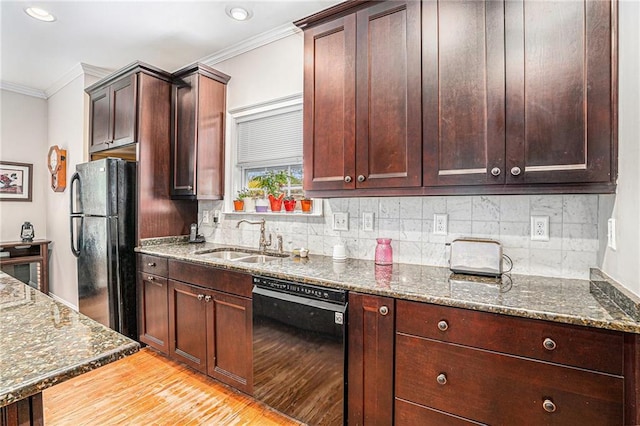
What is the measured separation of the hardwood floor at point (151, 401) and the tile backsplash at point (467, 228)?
1133 millimetres

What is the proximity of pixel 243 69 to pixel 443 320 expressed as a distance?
107 inches

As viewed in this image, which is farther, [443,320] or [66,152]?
[66,152]

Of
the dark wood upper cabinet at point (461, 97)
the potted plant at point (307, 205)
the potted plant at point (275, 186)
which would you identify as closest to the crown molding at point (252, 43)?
the dark wood upper cabinet at point (461, 97)

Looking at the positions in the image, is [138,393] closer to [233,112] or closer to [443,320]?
[443,320]

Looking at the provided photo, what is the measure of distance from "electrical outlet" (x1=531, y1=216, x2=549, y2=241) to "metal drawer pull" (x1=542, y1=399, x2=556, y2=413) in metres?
0.84

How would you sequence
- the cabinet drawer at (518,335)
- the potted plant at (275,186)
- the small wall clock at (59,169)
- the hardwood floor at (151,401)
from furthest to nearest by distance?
the small wall clock at (59,169) → the potted plant at (275,186) → the hardwood floor at (151,401) → the cabinet drawer at (518,335)

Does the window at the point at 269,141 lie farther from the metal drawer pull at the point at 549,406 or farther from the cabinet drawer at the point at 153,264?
the metal drawer pull at the point at 549,406

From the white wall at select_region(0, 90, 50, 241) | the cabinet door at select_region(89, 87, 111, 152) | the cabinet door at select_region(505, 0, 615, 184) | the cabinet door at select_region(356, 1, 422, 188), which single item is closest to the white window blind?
the cabinet door at select_region(356, 1, 422, 188)

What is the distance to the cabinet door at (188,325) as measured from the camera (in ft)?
7.39

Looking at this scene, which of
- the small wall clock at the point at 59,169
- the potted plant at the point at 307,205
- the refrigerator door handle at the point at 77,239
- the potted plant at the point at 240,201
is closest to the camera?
the potted plant at the point at 307,205

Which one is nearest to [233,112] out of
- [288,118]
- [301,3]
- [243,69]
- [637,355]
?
[243,69]

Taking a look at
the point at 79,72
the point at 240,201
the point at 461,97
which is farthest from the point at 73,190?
the point at 461,97

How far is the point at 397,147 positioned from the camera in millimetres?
1762

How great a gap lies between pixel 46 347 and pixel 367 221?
70.1 inches
